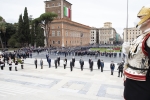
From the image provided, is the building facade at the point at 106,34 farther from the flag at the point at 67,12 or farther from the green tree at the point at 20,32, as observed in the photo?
the green tree at the point at 20,32

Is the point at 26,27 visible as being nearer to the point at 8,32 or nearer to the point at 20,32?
the point at 20,32

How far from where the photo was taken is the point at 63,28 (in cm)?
5291

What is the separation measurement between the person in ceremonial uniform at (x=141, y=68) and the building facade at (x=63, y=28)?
5138cm

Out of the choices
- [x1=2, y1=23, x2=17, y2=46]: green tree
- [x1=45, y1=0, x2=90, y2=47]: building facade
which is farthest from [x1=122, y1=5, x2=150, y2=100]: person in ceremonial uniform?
[x1=2, y1=23, x2=17, y2=46]: green tree

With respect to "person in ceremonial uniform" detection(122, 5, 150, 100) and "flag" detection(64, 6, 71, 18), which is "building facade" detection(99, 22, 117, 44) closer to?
"flag" detection(64, 6, 71, 18)

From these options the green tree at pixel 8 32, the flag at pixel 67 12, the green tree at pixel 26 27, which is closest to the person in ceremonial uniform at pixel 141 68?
the green tree at pixel 26 27

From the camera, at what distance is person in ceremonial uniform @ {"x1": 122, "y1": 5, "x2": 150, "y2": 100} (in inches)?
56.1

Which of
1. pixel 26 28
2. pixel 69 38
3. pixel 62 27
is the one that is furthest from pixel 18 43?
pixel 69 38

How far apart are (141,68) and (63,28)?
5239 centimetres

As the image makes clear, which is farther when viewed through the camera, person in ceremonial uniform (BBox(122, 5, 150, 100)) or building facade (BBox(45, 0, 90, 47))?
building facade (BBox(45, 0, 90, 47))

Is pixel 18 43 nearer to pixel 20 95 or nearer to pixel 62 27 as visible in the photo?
pixel 62 27

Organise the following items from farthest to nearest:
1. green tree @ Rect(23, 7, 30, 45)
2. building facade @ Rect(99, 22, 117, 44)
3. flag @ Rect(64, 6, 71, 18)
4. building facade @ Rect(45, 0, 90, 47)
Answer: building facade @ Rect(99, 22, 117, 44) < flag @ Rect(64, 6, 71, 18) < building facade @ Rect(45, 0, 90, 47) < green tree @ Rect(23, 7, 30, 45)

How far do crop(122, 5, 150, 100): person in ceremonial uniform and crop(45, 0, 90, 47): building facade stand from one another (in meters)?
51.4

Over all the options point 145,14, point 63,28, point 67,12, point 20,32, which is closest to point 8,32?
point 20,32
